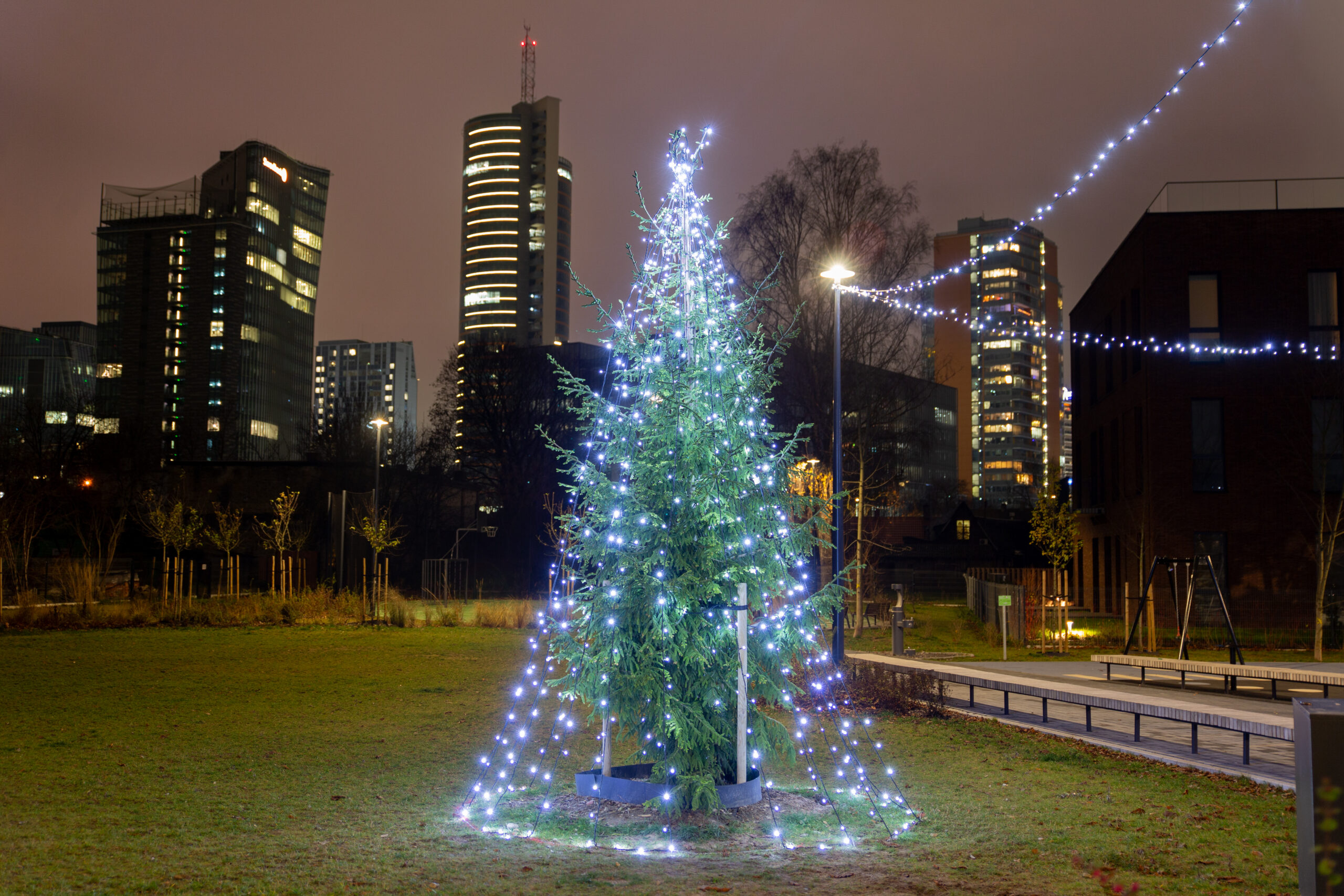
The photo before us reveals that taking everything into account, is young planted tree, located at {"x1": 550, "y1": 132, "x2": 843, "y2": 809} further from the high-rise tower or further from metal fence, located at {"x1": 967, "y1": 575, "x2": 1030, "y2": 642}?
the high-rise tower

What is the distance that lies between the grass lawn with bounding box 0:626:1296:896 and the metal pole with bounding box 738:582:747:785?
40 centimetres

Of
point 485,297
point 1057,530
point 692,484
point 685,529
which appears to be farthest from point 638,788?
point 485,297

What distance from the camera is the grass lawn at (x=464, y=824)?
5.85 m

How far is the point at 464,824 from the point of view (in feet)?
23.8

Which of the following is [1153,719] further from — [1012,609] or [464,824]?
[1012,609]

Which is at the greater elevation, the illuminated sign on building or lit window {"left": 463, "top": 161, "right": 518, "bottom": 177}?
lit window {"left": 463, "top": 161, "right": 518, "bottom": 177}

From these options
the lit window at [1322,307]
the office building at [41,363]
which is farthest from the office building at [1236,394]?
the office building at [41,363]

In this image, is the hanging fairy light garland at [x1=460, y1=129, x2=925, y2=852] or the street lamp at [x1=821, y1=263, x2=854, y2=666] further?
the street lamp at [x1=821, y1=263, x2=854, y2=666]

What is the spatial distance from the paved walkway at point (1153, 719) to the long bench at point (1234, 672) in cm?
24

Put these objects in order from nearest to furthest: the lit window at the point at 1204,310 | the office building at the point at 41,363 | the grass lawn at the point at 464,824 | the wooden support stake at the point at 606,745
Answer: the grass lawn at the point at 464,824, the wooden support stake at the point at 606,745, the lit window at the point at 1204,310, the office building at the point at 41,363

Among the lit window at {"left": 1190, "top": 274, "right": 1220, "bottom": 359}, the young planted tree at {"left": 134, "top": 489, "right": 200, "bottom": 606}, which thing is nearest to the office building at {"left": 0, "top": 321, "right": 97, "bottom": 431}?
the young planted tree at {"left": 134, "top": 489, "right": 200, "bottom": 606}

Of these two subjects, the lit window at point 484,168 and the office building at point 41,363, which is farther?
the lit window at point 484,168

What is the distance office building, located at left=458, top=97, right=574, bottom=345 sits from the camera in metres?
191

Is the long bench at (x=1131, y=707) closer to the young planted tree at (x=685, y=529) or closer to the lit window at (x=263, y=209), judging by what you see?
the young planted tree at (x=685, y=529)
